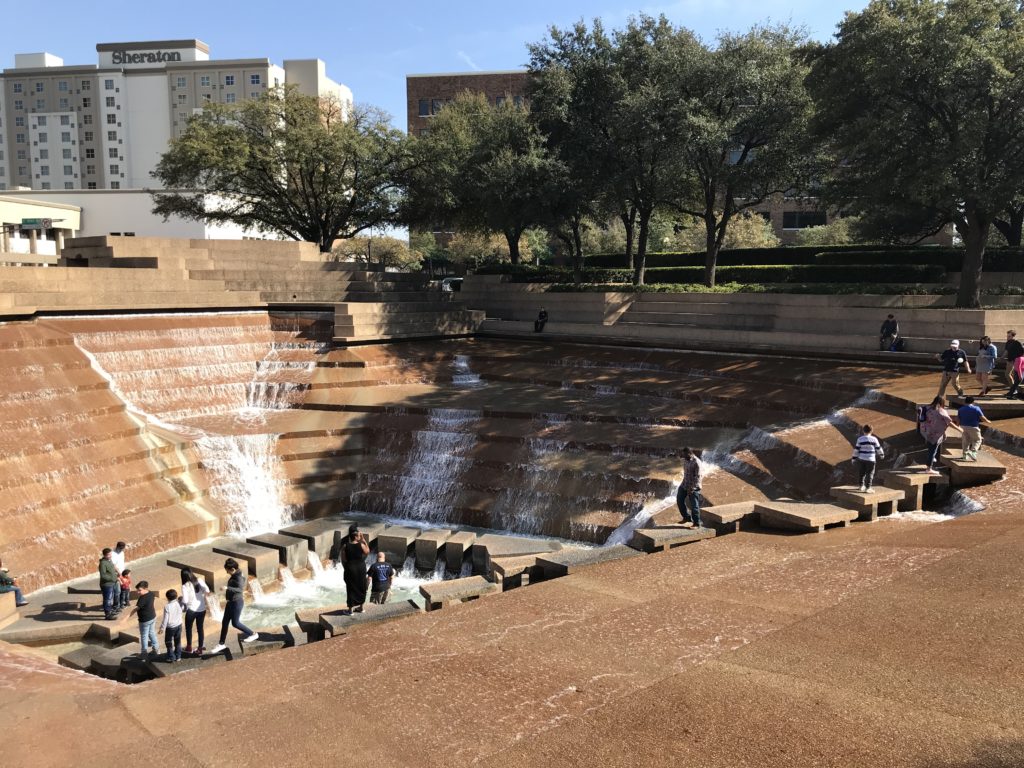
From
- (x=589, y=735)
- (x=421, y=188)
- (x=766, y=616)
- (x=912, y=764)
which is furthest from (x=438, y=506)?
(x=421, y=188)

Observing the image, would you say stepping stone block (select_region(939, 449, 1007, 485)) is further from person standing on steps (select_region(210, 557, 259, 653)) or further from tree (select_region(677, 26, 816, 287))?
tree (select_region(677, 26, 816, 287))

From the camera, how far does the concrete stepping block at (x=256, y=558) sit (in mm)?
16609

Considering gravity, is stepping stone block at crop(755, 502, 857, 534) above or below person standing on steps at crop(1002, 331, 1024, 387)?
below

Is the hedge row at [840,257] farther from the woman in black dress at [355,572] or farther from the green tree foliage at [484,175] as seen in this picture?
the woman in black dress at [355,572]

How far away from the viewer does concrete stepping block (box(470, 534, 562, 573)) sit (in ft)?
54.9

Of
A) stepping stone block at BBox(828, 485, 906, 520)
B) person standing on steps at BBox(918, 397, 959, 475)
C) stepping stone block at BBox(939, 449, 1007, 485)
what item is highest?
person standing on steps at BBox(918, 397, 959, 475)

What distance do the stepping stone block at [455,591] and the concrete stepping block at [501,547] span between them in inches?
133

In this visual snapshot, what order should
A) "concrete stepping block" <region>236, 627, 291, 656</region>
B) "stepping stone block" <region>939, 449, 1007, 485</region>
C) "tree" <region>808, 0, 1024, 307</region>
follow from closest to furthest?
1. "concrete stepping block" <region>236, 627, 291, 656</region>
2. "stepping stone block" <region>939, 449, 1007, 485</region>
3. "tree" <region>808, 0, 1024, 307</region>

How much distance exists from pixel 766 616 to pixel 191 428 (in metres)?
17.9

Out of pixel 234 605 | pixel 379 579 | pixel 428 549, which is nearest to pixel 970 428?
pixel 379 579

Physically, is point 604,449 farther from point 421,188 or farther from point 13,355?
point 421,188

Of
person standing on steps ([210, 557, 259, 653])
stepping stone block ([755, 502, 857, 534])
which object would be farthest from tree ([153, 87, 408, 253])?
stepping stone block ([755, 502, 857, 534])

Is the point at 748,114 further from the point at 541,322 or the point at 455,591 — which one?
the point at 455,591

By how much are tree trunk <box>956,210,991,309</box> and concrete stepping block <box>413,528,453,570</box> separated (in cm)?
2020
